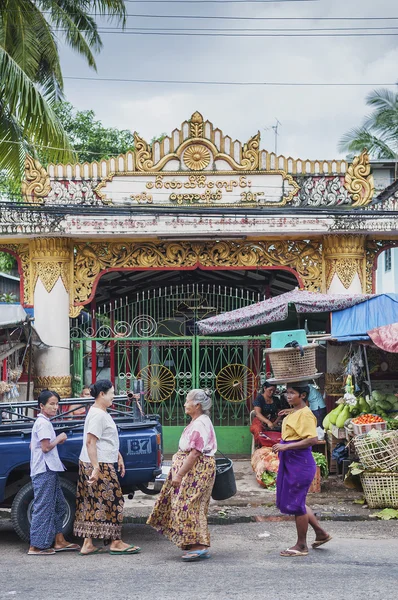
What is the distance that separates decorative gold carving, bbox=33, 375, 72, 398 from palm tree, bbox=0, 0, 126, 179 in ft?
13.5

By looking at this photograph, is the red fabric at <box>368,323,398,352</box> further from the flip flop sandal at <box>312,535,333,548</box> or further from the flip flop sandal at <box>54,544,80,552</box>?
the flip flop sandal at <box>54,544,80,552</box>

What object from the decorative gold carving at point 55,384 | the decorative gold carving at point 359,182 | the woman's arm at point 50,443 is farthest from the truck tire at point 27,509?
the decorative gold carving at point 359,182

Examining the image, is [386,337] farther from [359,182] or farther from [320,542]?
[359,182]

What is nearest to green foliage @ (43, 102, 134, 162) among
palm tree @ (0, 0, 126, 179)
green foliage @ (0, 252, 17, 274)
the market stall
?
green foliage @ (0, 252, 17, 274)

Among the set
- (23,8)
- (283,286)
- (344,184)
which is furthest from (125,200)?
(283,286)

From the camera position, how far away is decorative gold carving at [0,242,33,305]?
43.9ft

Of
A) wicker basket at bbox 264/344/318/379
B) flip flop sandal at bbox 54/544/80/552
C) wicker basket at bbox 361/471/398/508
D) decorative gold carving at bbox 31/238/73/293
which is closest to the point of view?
flip flop sandal at bbox 54/544/80/552

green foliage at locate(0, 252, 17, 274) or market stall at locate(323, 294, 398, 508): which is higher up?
green foliage at locate(0, 252, 17, 274)

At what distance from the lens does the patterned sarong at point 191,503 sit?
22.6 ft

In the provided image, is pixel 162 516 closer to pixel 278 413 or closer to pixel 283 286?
pixel 278 413

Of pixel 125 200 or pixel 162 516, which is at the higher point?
pixel 125 200

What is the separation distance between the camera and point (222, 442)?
13078 millimetres

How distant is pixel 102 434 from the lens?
7.03 meters

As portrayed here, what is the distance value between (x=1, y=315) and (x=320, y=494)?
478cm
